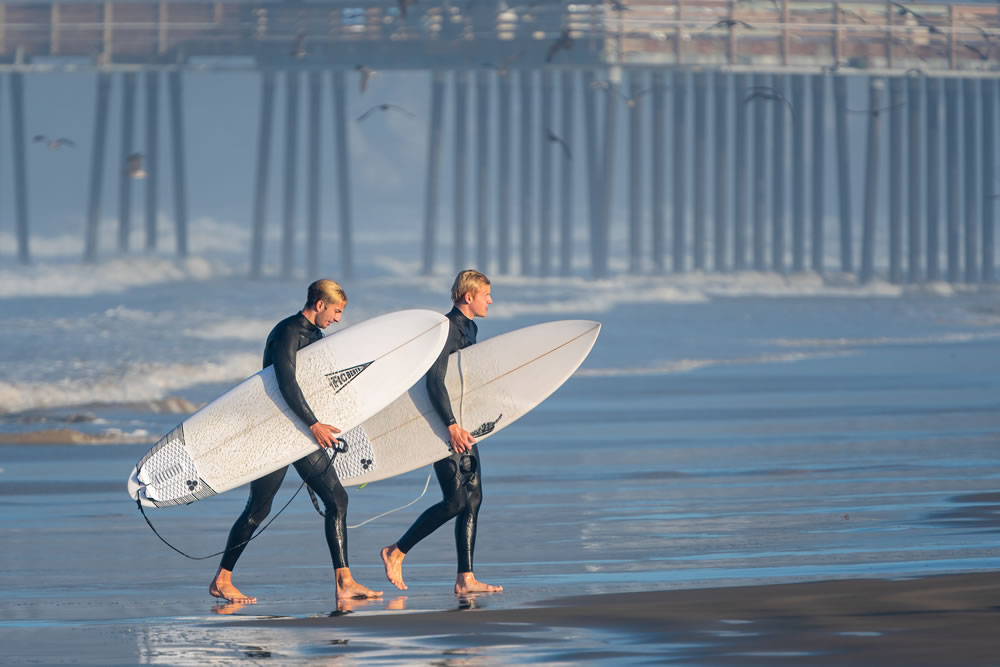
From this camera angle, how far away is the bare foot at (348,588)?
5.38 m

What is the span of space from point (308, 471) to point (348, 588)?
0.48m

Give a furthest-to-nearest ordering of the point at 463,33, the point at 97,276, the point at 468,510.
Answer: the point at 97,276 < the point at 463,33 < the point at 468,510

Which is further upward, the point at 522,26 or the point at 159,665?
the point at 522,26

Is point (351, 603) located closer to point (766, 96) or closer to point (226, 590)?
point (226, 590)

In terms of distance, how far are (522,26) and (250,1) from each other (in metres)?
5.86

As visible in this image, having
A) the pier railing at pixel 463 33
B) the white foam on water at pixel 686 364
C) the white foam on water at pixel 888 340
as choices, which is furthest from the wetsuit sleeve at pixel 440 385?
the pier railing at pixel 463 33

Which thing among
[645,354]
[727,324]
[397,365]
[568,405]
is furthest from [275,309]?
[397,365]

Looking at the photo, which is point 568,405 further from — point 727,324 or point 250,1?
point 250,1

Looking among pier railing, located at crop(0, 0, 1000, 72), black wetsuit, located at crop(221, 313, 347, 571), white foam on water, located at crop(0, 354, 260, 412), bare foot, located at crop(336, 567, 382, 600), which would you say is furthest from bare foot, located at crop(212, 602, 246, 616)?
pier railing, located at crop(0, 0, 1000, 72)

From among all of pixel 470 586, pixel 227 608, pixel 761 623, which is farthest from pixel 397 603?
pixel 761 623

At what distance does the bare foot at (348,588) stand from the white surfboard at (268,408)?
1.84 ft

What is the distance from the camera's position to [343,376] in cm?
596

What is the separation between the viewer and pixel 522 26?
29766mm

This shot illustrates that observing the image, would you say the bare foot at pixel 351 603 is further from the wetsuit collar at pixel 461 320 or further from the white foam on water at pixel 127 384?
the white foam on water at pixel 127 384
